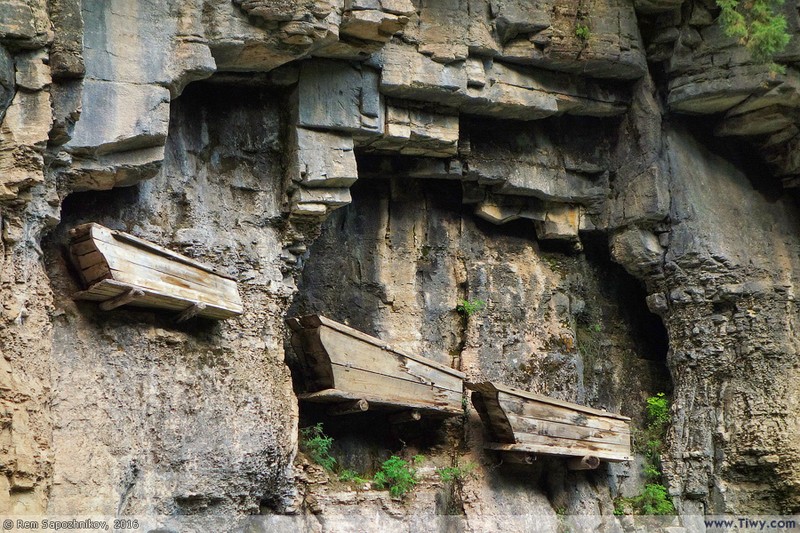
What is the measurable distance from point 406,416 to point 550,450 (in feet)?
5.36

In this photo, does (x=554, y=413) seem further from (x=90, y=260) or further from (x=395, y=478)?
(x=90, y=260)

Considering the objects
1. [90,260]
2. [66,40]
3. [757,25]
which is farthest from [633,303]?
[66,40]

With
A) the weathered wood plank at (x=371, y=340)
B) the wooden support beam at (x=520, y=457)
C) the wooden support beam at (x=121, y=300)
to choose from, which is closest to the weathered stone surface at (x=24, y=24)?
the wooden support beam at (x=121, y=300)

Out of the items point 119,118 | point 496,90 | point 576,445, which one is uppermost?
point 496,90

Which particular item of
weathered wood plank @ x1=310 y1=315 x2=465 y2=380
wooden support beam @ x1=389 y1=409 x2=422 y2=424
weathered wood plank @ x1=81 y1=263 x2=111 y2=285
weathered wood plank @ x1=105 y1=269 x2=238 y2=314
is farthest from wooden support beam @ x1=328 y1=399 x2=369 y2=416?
weathered wood plank @ x1=81 y1=263 x2=111 y2=285

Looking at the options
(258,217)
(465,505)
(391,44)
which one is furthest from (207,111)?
(465,505)

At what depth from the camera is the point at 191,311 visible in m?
9.16

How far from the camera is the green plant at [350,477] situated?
10748 mm

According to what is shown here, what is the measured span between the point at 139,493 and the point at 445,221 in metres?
5.28

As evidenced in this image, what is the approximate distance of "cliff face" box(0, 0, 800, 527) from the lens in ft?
27.5

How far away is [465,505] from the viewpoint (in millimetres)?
11172

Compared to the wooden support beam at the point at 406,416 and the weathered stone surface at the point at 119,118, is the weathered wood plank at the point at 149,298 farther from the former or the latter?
the wooden support beam at the point at 406,416

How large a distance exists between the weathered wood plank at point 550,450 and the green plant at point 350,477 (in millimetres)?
1445

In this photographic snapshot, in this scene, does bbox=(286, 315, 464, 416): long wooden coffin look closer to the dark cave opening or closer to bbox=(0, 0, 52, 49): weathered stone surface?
the dark cave opening
